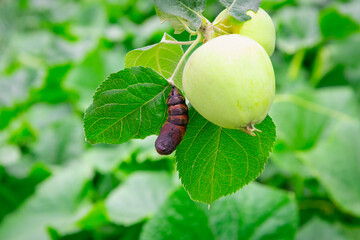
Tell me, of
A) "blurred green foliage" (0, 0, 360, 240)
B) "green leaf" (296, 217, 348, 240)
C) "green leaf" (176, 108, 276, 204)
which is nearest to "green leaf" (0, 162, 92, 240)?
"blurred green foliage" (0, 0, 360, 240)

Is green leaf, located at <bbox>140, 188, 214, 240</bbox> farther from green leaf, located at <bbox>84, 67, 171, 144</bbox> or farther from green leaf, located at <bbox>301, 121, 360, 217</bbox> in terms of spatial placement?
green leaf, located at <bbox>84, 67, 171, 144</bbox>

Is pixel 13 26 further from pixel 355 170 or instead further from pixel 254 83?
pixel 254 83

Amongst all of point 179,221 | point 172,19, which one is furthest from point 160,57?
point 179,221

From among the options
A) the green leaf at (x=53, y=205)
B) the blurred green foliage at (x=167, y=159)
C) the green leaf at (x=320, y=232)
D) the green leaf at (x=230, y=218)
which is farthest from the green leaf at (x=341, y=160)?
the green leaf at (x=53, y=205)

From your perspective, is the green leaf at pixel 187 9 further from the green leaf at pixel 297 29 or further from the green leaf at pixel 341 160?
the green leaf at pixel 297 29

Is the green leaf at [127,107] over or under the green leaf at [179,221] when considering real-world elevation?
over

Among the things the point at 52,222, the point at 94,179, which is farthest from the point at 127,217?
the point at 94,179

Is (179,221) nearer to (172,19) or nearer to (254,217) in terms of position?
(254,217)
